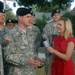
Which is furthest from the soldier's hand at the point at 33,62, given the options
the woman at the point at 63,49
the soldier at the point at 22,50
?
the woman at the point at 63,49

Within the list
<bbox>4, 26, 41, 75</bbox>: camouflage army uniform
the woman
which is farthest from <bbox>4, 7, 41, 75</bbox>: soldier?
the woman

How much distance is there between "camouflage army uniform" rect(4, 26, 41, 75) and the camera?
15.6ft

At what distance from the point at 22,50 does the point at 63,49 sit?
2.98ft

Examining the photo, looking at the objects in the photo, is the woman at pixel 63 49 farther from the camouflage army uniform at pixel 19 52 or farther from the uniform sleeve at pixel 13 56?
the uniform sleeve at pixel 13 56

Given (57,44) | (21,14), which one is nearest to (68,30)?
(57,44)

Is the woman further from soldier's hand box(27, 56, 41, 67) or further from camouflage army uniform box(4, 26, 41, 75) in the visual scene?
soldier's hand box(27, 56, 41, 67)

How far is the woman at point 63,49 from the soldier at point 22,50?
53cm

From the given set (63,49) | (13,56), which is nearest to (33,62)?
(13,56)

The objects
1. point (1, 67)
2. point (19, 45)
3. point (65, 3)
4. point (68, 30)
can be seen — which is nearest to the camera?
point (1, 67)

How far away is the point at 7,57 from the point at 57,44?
3.99 ft

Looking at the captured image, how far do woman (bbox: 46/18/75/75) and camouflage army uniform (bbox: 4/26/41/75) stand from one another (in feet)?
1.73

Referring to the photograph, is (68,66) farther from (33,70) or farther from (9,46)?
(9,46)

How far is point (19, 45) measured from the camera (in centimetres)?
492

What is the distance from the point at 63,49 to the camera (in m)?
5.55
